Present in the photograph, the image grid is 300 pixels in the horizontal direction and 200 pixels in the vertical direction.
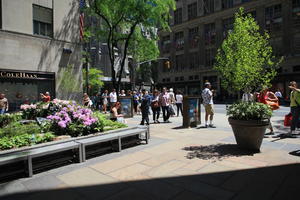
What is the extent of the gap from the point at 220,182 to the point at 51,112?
21.0ft

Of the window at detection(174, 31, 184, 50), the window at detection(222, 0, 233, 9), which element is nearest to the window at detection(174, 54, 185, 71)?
the window at detection(174, 31, 184, 50)

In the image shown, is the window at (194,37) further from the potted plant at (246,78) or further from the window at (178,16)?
the potted plant at (246,78)

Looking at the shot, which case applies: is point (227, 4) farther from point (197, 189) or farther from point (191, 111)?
point (197, 189)

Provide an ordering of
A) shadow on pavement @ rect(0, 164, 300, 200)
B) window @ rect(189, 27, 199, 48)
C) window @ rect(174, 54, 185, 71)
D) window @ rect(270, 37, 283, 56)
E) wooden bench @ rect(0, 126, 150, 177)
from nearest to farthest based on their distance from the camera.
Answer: shadow on pavement @ rect(0, 164, 300, 200) → wooden bench @ rect(0, 126, 150, 177) → window @ rect(270, 37, 283, 56) → window @ rect(189, 27, 199, 48) → window @ rect(174, 54, 185, 71)

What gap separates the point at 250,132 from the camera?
514 cm

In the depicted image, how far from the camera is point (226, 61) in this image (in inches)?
266

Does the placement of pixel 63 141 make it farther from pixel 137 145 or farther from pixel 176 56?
pixel 176 56

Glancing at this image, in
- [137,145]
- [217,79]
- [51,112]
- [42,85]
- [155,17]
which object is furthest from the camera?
[217,79]

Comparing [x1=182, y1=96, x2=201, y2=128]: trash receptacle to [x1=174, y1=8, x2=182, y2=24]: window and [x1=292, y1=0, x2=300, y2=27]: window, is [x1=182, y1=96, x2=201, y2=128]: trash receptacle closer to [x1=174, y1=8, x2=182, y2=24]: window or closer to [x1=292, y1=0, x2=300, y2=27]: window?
[x1=292, y1=0, x2=300, y2=27]: window

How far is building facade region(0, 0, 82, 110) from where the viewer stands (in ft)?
40.1

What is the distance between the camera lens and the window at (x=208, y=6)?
1640 inches

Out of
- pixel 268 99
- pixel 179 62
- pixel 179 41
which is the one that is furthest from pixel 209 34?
pixel 268 99

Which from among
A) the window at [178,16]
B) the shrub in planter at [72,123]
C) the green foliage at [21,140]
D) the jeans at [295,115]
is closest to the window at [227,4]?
the window at [178,16]

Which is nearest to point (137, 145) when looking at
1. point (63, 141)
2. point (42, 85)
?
point (63, 141)
